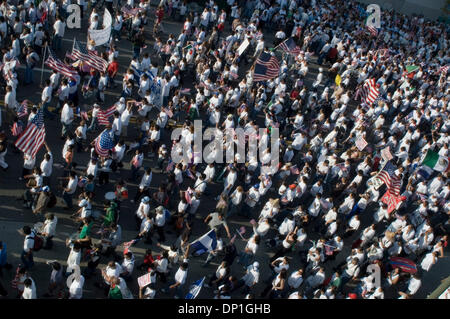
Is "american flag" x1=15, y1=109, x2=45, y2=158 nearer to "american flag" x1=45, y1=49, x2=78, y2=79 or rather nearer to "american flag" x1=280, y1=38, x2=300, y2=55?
"american flag" x1=45, y1=49, x2=78, y2=79

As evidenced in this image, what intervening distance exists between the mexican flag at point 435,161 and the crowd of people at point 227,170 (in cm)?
20

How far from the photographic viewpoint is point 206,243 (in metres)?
11.3

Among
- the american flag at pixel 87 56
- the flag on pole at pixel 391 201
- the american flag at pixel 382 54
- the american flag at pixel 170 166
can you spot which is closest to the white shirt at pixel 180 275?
the american flag at pixel 170 166

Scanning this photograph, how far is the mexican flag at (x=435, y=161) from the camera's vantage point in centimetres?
1630

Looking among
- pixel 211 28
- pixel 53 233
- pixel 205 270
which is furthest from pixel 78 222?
pixel 211 28

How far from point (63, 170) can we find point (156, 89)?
4326 mm

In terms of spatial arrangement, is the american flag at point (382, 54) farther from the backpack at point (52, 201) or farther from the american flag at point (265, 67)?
the backpack at point (52, 201)

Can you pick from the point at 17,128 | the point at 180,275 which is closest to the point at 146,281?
the point at 180,275

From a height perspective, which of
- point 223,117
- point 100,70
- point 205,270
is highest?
point 100,70

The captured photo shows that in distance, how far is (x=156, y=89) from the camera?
635 inches

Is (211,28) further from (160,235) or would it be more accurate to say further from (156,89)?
(160,235)

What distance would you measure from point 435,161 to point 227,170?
7.42m

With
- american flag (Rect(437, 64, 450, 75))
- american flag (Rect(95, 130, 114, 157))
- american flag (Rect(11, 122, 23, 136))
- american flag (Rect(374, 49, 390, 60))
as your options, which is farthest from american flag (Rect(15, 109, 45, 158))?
american flag (Rect(437, 64, 450, 75))

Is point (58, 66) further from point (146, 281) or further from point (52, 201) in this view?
point (146, 281)
